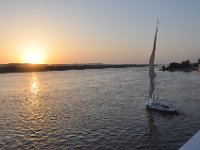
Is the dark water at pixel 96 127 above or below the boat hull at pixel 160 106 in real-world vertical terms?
below

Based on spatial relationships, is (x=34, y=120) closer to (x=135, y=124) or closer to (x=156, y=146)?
(x=135, y=124)

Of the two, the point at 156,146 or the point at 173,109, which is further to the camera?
the point at 173,109

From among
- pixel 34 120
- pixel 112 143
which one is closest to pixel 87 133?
pixel 112 143

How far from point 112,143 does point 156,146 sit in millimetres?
5004

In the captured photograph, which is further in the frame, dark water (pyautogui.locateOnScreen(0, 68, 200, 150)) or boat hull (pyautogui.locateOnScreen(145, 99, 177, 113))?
boat hull (pyautogui.locateOnScreen(145, 99, 177, 113))

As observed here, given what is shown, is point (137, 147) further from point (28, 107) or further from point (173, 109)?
point (28, 107)

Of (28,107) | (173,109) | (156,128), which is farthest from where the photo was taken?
(28,107)

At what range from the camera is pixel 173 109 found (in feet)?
176

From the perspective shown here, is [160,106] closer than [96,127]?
→ No

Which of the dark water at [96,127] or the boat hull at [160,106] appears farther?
the boat hull at [160,106]

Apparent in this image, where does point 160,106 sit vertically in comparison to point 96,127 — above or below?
above

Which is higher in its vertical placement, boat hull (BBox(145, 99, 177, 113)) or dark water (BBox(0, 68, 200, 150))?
boat hull (BBox(145, 99, 177, 113))

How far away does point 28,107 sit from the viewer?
214 ft

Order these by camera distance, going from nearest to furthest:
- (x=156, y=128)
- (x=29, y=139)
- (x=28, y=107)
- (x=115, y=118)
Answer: (x=29, y=139)
(x=156, y=128)
(x=115, y=118)
(x=28, y=107)
